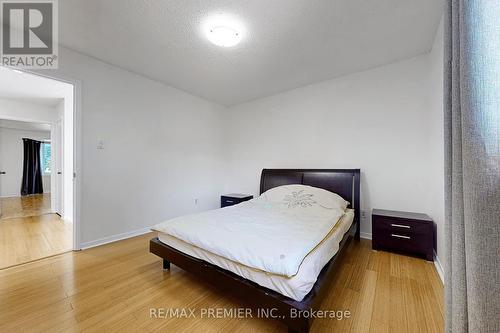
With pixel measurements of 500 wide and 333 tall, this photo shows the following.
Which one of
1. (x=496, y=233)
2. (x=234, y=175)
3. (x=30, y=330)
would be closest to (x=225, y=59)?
(x=234, y=175)

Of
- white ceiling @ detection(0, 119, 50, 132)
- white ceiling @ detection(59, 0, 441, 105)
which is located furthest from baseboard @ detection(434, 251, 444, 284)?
white ceiling @ detection(0, 119, 50, 132)

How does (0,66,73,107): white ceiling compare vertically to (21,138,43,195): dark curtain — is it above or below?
above

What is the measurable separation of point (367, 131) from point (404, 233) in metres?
1.52

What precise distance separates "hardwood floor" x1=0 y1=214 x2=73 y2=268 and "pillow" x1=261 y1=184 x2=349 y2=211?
3002mm

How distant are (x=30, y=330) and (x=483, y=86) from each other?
278 cm

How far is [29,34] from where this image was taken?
226 cm

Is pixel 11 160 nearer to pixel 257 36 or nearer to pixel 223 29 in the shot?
pixel 223 29

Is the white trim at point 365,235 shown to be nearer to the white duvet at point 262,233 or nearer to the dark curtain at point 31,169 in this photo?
the white duvet at point 262,233

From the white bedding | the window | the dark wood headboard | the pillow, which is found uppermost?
the window

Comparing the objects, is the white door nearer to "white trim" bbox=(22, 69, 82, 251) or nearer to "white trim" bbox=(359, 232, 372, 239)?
"white trim" bbox=(22, 69, 82, 251)

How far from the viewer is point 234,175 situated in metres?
4.79

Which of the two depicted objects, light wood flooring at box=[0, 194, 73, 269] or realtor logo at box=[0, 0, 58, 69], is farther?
light wood flooring at box=[0, 194, 73, 269]

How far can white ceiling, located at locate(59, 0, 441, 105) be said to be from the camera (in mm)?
1855

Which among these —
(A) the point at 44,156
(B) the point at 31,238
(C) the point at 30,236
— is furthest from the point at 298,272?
(A) the point at 44,156
